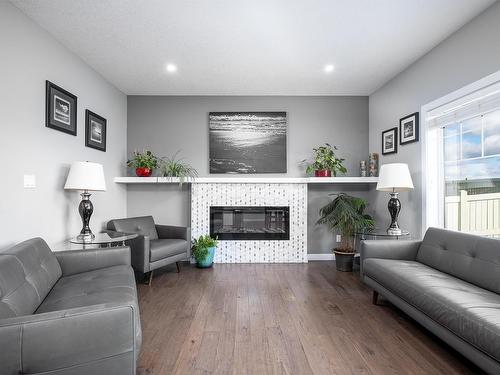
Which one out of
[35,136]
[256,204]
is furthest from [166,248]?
[35,136]

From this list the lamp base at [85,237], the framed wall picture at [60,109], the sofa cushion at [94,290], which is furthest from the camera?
the lamp base at [85,237]

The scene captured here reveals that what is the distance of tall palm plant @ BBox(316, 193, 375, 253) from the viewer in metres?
3.95

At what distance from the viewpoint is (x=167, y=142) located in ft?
15.4

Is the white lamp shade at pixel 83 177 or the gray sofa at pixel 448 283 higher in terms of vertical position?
the white lamp shade at pixel 83 177

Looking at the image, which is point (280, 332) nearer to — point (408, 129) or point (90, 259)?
point (90, 259)

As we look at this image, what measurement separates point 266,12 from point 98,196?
288 cm

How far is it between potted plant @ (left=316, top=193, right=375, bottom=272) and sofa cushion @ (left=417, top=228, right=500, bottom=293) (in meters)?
1.05

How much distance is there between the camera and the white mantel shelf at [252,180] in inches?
170

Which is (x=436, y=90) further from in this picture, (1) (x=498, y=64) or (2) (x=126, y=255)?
(2) (x=126, y=255)

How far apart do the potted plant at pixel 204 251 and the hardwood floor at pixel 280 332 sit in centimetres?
61

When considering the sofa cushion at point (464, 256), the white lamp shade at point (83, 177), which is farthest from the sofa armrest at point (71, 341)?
the sofa cushion at point (464, 256)

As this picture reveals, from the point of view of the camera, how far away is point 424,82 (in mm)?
Answer: 3322

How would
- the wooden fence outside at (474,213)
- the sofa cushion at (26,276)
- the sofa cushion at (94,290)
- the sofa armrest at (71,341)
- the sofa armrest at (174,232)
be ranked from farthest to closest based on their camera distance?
1. the sofa armrest at (174,232)
2. the wooden fence outside at (474,213)
3. the sofa cushion at (94,290)
4. the sofa cushion at (26,276)
5. the sofa armrest at (71,341)

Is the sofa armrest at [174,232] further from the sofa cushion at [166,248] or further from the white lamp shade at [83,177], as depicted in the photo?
the white lamp shade at [83,177]
